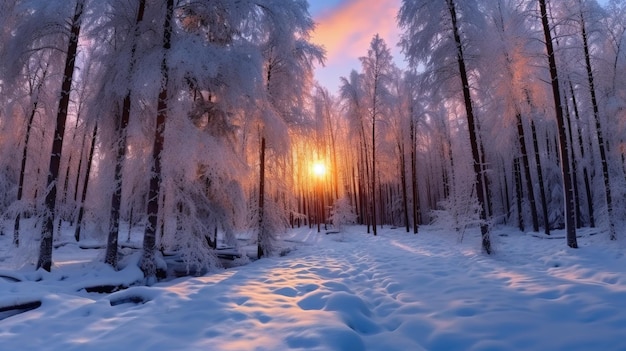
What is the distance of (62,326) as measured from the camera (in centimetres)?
360

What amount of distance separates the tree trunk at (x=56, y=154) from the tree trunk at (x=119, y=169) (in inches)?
48.0

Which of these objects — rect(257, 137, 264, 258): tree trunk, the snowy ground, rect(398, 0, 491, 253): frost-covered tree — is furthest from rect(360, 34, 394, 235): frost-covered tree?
the snowy ground

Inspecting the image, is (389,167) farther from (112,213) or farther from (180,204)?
(112,213)

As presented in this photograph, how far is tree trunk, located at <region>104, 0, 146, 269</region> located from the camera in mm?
7750

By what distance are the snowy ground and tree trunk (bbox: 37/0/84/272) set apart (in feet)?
2.89

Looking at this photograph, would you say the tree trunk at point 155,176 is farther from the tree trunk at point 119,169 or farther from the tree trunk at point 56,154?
the tree trunk at point 56,154

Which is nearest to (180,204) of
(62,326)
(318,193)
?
(62,326)

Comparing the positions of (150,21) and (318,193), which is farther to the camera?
(318,193)

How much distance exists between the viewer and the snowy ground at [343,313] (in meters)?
3.07

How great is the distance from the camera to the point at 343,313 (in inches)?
159

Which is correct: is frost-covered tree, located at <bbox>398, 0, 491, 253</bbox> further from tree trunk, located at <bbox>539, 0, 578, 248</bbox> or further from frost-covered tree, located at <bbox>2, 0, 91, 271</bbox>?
frost-covered tree, located at <bbox>2, 0, 91, 271</bbox>

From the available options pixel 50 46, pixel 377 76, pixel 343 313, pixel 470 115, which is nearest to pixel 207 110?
pixel 50 46

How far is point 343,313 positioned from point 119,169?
22.7ft

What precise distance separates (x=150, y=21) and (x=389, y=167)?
19454mm
